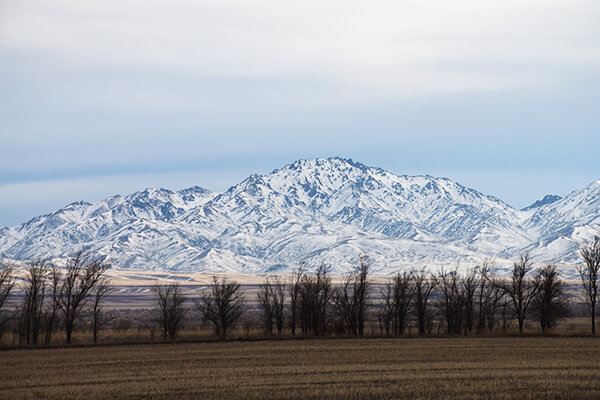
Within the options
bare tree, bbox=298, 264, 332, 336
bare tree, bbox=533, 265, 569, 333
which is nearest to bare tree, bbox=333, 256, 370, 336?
bare tree, bbox=298, 264, 332, 336

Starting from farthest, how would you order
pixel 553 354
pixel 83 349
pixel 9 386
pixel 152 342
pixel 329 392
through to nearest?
pixel 152 342, pixel 83 349, pixel 553 354, pixel 9 386, pixel 329 392

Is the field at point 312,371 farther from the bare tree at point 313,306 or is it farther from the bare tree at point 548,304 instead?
the bare tree at point 313,306

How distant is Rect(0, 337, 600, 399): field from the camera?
37.9m

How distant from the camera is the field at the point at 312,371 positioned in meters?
37.9

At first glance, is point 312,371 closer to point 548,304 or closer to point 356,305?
point 356,305

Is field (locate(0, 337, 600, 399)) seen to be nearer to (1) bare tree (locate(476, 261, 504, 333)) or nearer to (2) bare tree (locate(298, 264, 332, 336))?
(2) bare tree (locate(298, 264, 332, 336))

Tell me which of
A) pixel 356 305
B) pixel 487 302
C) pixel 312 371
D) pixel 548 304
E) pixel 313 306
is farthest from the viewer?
pixel 487 302

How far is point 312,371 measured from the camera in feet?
152

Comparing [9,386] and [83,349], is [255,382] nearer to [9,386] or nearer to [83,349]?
[9,386]

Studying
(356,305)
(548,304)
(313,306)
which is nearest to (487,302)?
(548,304)

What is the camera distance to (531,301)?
101 meters

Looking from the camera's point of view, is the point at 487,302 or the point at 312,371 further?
the point at 487,302

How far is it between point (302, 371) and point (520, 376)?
13.3 m

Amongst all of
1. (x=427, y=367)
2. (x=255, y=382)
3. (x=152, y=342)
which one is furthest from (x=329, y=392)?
(x=152, y=342)
